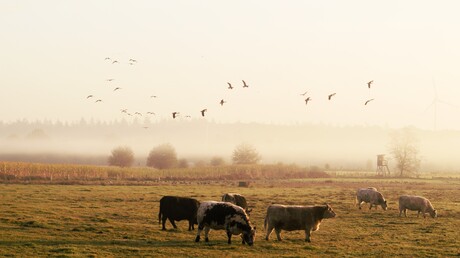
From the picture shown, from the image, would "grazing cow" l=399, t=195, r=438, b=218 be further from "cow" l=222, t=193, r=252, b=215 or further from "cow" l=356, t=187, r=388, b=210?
"cow" l=222, t=193, r=252, b=215

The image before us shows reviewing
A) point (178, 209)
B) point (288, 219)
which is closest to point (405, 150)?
point (178, 209)

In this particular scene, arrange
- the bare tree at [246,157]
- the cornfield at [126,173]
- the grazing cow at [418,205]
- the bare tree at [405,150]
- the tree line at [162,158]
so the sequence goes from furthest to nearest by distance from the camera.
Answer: the bare tree at [246,157] < the tree line at [162,158] < the bare tree at [405,150] < the cornfield at [126,173] < the grazing cow at [418,205]

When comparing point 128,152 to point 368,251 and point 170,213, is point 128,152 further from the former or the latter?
point 368,251

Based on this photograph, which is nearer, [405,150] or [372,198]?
[372,198]

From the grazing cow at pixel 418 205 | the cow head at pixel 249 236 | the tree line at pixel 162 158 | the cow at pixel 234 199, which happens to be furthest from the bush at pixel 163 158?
the cow head at pixel 249 236

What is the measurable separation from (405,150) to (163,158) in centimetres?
5675

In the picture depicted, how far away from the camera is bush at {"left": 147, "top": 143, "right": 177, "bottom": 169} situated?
12362 centimetres

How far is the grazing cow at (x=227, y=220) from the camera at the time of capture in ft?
76.6

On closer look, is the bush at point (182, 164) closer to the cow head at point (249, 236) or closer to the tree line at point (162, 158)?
the tree line at point (162, 158)

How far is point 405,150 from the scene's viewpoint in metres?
115

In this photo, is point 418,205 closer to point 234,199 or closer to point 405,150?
point 234,199

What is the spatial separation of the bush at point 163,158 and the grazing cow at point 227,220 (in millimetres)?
100556

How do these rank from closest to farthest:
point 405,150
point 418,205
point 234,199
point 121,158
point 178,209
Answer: point 178,209
point 234,199
point 418,205
point 405,150
point 121,158

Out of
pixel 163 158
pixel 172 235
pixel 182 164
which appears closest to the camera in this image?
pixel 172 235
